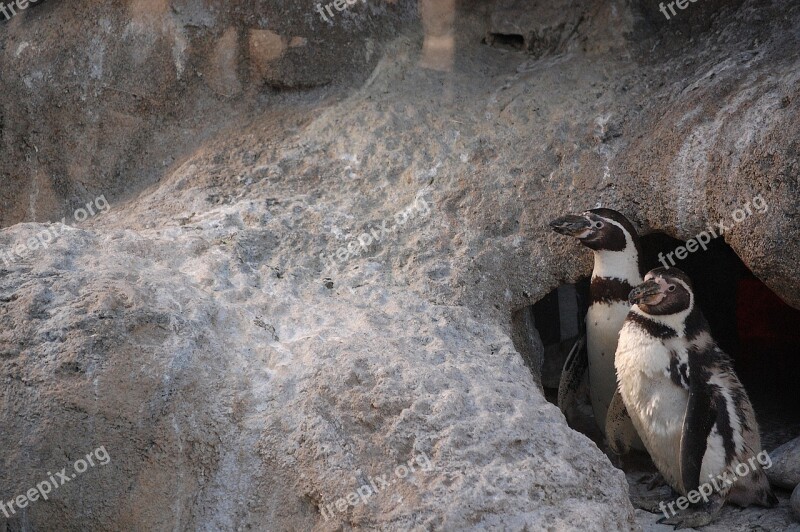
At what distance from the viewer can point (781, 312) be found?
4.99m

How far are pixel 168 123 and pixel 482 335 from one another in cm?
210

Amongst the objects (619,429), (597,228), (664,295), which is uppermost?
(597,228)

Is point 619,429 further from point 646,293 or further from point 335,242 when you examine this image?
point 335,242

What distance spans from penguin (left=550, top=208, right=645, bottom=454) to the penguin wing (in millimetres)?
488

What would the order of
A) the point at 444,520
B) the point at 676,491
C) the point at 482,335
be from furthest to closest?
the point at 676,491 < the point at 482,335 < the point at 444,520

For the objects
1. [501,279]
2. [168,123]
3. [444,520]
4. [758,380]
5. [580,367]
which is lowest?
[758,380]

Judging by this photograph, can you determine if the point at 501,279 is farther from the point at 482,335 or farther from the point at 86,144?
the point at 86,144

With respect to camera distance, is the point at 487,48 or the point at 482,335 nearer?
the point at 482,335

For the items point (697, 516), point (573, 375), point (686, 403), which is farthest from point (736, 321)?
point (697, 516)

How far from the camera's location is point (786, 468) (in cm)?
358

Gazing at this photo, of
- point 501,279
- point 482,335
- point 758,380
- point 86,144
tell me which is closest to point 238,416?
point 482,335

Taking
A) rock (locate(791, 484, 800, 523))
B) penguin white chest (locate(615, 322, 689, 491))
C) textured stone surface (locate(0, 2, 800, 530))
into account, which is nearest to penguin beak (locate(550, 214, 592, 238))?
textured stone surface (locate(0, 2, 800, 530))

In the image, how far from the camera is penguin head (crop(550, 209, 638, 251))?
373cm

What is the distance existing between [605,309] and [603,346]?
0.18 metres
